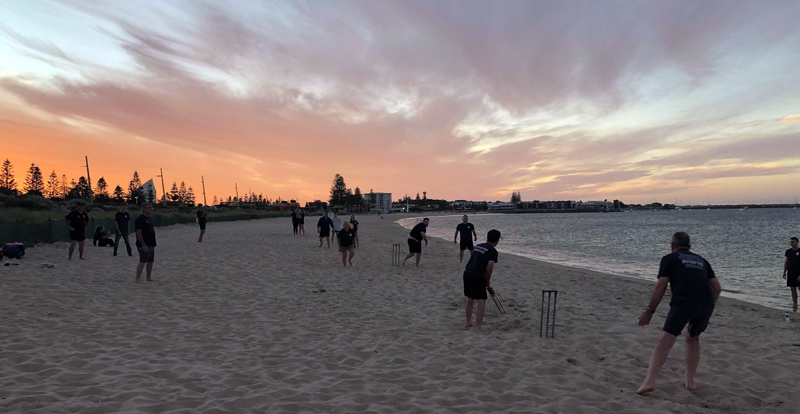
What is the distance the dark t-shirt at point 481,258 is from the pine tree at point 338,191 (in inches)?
5891

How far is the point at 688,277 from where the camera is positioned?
408cm

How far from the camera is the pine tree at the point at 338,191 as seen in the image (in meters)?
156

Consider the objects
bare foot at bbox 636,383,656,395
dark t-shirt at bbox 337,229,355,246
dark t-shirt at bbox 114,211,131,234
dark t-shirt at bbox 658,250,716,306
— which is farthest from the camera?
dark t-shirt at bbox 114,211,131,234

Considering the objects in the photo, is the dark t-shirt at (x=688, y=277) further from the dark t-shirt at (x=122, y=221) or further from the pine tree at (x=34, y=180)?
the pine tree at (x=34, y=180)

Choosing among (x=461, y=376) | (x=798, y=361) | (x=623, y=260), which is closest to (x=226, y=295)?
(x=461, y=376)

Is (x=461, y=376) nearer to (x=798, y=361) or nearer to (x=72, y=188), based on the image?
(x=798, y=361)

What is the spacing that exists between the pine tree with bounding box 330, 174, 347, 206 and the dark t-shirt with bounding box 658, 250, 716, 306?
152 meters

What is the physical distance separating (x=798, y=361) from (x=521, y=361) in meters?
4.03

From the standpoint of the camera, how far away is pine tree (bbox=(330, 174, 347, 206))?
156 metres

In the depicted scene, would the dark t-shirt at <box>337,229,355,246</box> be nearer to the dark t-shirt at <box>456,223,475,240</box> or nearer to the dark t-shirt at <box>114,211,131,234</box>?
the dark t-shirt at <box>456,223,475,240</box>

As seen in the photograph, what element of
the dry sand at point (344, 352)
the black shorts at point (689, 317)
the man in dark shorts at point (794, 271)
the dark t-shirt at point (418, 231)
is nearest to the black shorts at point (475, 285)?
the dry sand at point (344, 352)

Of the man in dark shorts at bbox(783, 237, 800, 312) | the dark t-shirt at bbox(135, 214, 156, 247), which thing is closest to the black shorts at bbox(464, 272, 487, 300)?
the dark t-shirt at bbox(135, 214, 156, 247)

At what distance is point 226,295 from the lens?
29.3 ft

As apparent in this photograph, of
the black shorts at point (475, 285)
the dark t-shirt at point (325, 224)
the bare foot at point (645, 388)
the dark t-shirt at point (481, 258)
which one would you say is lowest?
the bare foot at point (645, 388)
